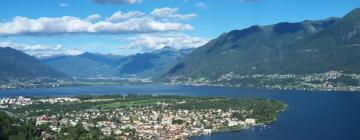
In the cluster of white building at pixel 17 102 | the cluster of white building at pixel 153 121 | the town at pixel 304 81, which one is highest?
the town at pixel 304 81

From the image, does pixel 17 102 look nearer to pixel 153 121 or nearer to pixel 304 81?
pixel 153 121

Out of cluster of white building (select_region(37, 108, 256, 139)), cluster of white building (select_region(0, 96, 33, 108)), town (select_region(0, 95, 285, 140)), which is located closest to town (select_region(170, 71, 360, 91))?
town (select_region(0, 95, 285, 140))

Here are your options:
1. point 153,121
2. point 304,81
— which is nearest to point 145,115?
point 153,121

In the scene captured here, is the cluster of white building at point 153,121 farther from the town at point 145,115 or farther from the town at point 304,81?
the town at point 304,81

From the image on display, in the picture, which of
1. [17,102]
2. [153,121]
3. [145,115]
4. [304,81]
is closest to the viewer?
[153,121]

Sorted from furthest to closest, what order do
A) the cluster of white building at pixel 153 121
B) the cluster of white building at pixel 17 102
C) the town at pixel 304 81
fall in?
the town at pixel 304 81 → the cluster of white building at pixel 17 102 → the cluster of white building at pixel 153 121

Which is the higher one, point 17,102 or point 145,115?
point 17,102

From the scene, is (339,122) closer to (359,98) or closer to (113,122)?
(113,122)

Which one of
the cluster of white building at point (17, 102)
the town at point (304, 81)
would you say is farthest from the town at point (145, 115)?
the town at point (304, 81)

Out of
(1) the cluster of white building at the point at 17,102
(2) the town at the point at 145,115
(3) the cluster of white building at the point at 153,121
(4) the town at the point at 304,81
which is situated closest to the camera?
(2) the town at the point at 145,115
